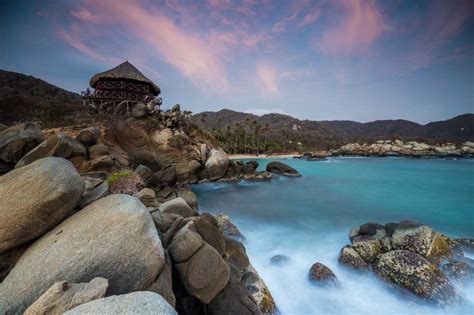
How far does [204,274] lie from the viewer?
4.69m

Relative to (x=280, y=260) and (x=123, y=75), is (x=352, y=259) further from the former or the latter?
(x=123, y=75)

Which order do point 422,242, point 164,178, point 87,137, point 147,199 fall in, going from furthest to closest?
point 164,178 → point 87,137 → point 147,199 → point 422,242

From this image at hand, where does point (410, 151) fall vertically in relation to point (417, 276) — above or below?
above

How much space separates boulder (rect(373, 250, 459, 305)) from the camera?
21.8 ft

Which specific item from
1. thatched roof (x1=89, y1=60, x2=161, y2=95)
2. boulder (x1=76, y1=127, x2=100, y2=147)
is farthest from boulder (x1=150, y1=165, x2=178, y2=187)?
thatched roof (x1=89, y1=60, x2=161, y2=95)

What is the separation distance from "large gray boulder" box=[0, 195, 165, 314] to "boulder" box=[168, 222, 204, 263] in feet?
2.24

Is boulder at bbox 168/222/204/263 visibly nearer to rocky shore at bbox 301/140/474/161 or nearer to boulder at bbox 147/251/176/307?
boulder at bbox 147/251/176/307

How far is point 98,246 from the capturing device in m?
3.71

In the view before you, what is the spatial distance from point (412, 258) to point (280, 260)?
480cm

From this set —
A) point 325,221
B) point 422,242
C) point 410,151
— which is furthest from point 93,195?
point 410,151

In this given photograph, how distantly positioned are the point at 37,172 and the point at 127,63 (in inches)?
1454

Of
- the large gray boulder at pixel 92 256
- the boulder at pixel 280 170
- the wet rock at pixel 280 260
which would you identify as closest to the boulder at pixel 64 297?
the large gray boulder at pixel 92 256

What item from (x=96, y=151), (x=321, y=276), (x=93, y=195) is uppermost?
(x=96, y=151)

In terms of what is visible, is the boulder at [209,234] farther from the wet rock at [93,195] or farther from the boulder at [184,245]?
the wet rock at [93,195]
